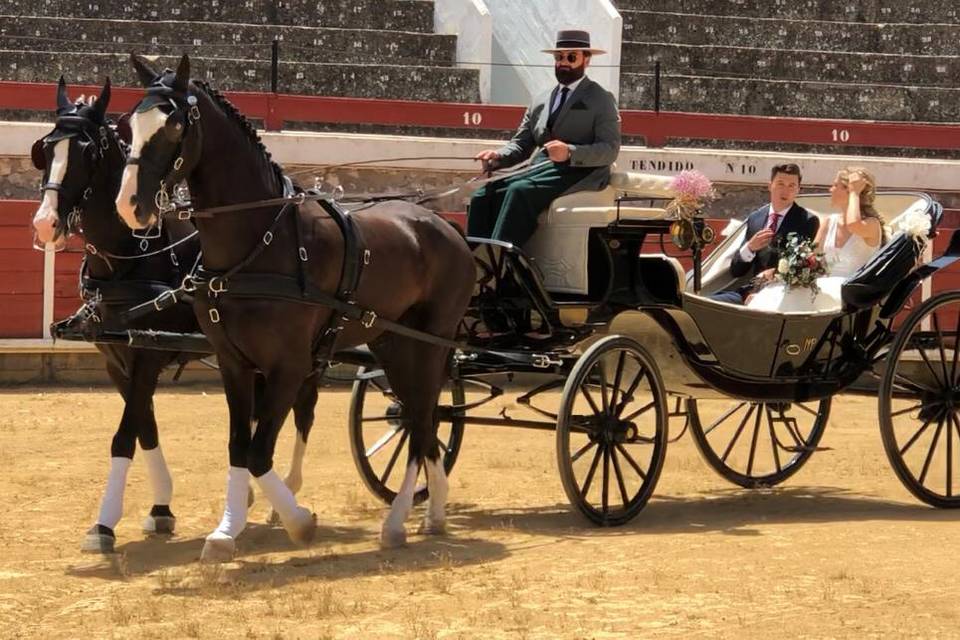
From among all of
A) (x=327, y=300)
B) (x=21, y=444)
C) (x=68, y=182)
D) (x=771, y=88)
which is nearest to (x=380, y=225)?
(x=327, y=300)

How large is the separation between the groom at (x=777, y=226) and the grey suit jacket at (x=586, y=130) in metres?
1.02

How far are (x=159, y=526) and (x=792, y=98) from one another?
12.1 meters

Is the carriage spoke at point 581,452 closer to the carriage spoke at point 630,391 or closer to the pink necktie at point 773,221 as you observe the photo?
the carriage spoke at point 630,391

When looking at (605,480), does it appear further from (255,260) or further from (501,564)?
(255,260)

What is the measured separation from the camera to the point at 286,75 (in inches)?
651

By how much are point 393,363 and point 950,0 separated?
587 inches

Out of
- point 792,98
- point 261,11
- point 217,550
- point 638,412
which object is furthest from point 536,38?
point 217,550

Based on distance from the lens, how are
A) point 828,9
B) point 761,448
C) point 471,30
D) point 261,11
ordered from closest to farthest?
point 761,448 < point 471,30 < point 261,11 < point 828,9

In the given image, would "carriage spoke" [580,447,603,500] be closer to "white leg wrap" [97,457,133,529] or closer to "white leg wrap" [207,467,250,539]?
"white leg wrap" [207,467,250,539]

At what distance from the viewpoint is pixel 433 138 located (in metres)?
15.0

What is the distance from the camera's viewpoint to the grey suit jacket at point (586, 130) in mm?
7723

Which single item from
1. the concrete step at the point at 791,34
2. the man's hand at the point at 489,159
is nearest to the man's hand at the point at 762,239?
the man's hand at the point at 489,159

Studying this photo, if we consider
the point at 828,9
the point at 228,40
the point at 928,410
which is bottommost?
the point at 928,410

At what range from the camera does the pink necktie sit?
8570 millimetres
